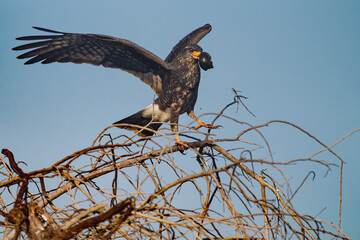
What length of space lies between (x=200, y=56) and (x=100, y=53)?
3.03ft

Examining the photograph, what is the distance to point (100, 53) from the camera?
3.47 meters

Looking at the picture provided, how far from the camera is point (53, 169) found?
61.7 inches

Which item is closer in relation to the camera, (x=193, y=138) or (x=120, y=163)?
(x=120, y=163)

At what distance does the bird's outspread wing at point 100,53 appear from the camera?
10.3ft

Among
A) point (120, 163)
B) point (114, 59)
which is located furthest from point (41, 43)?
point (120, 163)

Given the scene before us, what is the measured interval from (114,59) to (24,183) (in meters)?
2.19

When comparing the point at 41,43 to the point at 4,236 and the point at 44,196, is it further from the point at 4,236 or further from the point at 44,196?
the point at 4,236

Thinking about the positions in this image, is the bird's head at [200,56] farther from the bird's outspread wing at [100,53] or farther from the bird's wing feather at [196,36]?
the bird's wing feather at [196,36]

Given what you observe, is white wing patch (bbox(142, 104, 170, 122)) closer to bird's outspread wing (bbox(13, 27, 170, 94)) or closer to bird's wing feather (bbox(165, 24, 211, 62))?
bird's outspread wing (bbox(13, 27, 170, 94))

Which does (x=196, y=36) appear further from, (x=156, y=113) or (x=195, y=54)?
(x=156, y=113)

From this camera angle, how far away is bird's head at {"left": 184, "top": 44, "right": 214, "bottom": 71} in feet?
10.8

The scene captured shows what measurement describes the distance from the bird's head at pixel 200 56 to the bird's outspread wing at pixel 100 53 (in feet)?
0.78

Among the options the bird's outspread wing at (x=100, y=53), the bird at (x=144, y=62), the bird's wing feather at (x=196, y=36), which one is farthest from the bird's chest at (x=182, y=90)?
the bird's wing feather at (x=196, y=36)

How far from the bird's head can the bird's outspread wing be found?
239 mm
